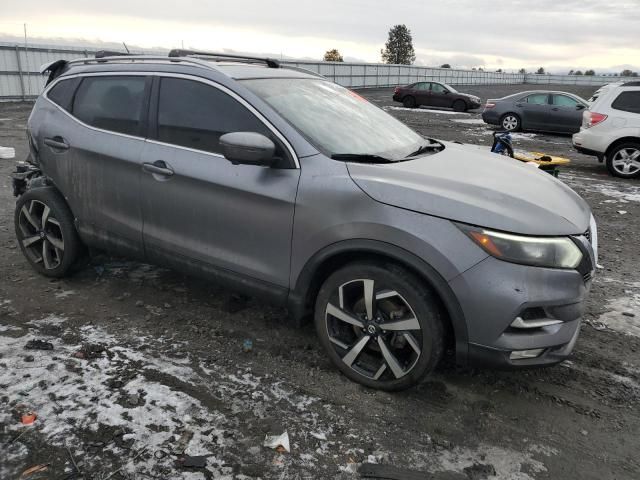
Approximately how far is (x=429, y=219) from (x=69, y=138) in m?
2.90

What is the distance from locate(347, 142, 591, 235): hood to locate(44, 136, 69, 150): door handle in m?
2.40

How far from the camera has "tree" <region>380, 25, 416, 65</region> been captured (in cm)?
9131

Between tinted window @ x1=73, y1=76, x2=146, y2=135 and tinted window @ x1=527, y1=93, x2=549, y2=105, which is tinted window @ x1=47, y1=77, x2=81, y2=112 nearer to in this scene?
tinted window @ x1=73, y1=76, x2=146, y2=135

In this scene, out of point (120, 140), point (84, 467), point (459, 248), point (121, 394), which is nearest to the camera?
point (84, 467)

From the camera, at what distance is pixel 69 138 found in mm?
3889

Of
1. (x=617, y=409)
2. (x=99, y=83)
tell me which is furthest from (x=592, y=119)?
(x=99, y=83)

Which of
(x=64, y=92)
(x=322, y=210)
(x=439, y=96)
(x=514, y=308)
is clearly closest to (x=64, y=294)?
(x=64, y=92)

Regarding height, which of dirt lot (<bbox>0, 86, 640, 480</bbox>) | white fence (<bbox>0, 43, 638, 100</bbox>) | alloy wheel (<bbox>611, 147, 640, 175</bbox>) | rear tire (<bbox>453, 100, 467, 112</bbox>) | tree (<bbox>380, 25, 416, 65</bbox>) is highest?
tree (<bbox>380, 25, 416, 65</bbox>)

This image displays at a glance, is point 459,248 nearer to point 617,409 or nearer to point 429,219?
point 429,219

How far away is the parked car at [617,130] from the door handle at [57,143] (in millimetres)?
9288

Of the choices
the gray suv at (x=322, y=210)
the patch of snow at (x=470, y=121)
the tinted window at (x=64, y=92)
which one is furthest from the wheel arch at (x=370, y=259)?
the patch of snow at (x=470, y=121)

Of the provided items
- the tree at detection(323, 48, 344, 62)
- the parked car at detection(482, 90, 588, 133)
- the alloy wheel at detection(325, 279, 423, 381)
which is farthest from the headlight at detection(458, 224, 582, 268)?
the tree at detection(323, 48, 344, 62)

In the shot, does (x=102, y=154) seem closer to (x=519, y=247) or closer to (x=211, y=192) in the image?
(x=211, y=192)

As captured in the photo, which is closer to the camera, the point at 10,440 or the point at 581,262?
the point at 10,440
